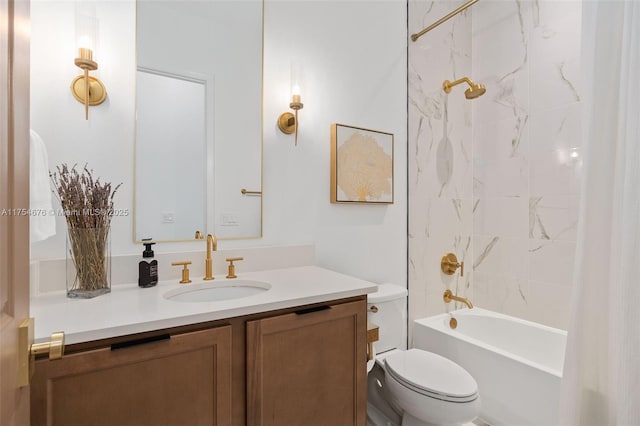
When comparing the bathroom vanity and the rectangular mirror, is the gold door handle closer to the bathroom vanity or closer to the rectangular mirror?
the bathroom vanity

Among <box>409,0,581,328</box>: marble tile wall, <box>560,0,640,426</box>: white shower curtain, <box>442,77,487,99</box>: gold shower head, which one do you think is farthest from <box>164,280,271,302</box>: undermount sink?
<box>442,77,487,99</box>: gold shower head

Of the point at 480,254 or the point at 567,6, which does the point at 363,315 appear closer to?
the point at 480,254

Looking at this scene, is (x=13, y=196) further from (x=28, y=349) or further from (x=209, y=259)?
(x=209, y=259)

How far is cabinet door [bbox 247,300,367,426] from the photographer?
101cm

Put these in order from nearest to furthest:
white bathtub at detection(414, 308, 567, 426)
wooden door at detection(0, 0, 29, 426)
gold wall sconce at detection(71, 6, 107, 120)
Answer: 1. wooden door at detection(0, 0, 29, 426)
2. gold wall sconce at detection(71, 6, 107, 120)
3. white bathtub at detection(414, 308, 567, 426)

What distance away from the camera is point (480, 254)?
96.0 inches

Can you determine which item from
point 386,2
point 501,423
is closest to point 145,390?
point 501,423

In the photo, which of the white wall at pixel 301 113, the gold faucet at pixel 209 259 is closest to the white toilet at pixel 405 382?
the white wall at pixel 301 113

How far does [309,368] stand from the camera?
1.12 meters

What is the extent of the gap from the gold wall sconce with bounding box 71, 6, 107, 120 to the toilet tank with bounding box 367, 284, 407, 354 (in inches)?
58.2

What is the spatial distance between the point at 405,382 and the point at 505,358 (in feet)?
2.09

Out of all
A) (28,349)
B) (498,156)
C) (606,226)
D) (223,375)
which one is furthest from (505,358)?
(28,349)

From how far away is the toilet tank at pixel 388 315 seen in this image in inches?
65.5

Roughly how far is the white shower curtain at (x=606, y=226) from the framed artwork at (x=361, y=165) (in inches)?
37.8
